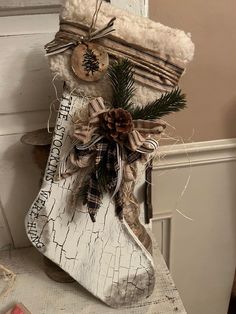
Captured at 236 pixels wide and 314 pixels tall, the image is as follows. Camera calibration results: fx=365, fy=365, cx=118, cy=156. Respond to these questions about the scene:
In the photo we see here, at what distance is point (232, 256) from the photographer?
116cm

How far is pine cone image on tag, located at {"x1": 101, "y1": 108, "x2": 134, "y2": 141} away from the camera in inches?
21.8

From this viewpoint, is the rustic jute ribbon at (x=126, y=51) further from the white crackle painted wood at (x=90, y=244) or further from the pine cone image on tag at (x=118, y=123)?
the white crackle painted wood at (x=90, y=244)

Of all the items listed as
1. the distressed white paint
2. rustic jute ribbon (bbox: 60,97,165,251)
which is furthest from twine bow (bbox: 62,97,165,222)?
the distressed white paint

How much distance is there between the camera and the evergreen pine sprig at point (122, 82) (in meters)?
0.56

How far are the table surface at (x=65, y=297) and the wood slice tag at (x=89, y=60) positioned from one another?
44cm

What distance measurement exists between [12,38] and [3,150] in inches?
9.1

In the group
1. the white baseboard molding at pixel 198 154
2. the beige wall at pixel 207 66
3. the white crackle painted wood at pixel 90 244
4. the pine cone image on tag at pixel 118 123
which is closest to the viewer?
the pine cone image on tag at pixel 118 123

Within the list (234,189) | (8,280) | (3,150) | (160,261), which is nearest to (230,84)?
(234,189)

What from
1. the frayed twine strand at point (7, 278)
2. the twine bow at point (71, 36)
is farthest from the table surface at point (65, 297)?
the twine bow at point (71, 36)

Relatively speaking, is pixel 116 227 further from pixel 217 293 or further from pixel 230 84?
pixel 217 293

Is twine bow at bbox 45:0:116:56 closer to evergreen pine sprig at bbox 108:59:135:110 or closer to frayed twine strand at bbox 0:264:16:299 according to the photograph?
evergreen pine sprig at bbox 108:59:135:110

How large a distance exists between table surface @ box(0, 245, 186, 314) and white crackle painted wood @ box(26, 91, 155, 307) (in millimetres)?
23

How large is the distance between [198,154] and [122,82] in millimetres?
454

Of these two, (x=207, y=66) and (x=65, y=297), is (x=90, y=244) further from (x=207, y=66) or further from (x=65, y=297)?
(x=207, y=66)
